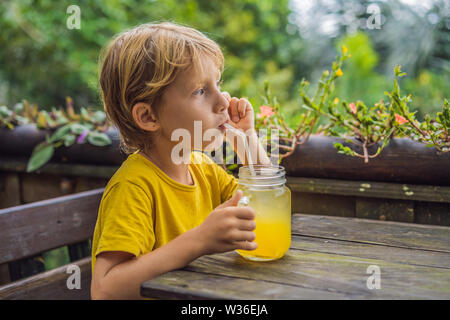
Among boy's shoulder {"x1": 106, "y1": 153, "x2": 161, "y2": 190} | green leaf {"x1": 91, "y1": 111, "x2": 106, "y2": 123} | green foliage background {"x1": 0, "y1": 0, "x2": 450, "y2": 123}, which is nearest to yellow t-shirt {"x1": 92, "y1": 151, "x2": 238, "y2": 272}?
boy's shoulder {"x1": 106, "y1": 153, "x2": 161, "y2": 190}

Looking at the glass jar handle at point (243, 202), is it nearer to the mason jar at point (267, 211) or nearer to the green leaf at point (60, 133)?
the mason jar at point (267, 211)

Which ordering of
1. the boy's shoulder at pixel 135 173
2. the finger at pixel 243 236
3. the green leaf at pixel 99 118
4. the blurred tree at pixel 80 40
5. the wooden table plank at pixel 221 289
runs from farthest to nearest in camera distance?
the blurred tree at pixel 80 40 < the green leaf at pixel 99 118 < the boy's shoulder at pixel 135 173 < the finger at pixel 243 236 < the wooden table plank at pixel 221 289

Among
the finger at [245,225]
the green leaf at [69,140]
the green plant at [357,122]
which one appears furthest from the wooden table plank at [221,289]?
the green leaf at [69,140]

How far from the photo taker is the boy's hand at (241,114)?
1.42m

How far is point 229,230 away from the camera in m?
0.96

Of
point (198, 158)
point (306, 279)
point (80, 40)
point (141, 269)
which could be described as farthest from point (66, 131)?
point (80, 40)

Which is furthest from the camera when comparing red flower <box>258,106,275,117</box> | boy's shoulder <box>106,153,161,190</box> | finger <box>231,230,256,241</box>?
red flower <box>258,106,275,117</box>

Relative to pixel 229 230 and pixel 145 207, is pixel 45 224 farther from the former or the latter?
pixel 229 230

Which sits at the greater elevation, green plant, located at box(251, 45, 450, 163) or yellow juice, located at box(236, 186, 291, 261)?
green plant, located at box(251, 45, 450, 163)

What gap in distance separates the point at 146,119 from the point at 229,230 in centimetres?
45

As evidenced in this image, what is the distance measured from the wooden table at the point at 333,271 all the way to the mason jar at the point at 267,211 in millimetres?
28

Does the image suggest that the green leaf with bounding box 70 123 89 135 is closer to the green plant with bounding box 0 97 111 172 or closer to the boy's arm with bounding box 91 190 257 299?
the green plant with bounding box 0 97 111 172

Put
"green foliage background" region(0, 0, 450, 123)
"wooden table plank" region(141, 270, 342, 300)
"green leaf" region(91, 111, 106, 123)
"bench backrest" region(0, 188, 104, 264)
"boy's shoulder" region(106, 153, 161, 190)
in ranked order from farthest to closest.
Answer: "green foliage background" region(0, 0, 450, 123) < "green leaf" region(91, 111, 106, 123) < "bench backrest" region(0, 188, 104, 264) < "boy's shoulder" region(106, 153, 161, 190) < "wooden table plank" region(141, 270, 342, 300)

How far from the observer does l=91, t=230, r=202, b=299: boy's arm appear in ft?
3.25
